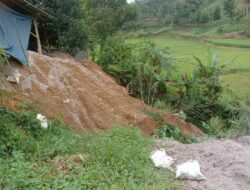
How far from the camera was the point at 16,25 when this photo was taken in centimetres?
1027

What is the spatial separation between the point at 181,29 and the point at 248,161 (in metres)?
40.7

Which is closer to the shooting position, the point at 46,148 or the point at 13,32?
the point at 46,148

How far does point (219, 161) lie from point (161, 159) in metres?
0.78

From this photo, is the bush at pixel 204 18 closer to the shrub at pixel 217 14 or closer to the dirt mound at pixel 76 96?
the shrub at pixel 217 14

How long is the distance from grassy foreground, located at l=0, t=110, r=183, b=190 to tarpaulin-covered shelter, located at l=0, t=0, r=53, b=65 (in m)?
3.64

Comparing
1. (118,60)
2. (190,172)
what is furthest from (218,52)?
(190,172)

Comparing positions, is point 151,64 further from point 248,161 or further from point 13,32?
point 248,161

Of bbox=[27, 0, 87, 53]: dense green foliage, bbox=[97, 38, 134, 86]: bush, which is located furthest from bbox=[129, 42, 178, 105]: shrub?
bbox=[27, 0, 87, 53]: dense green foliage

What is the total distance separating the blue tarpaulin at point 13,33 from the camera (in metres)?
9.45

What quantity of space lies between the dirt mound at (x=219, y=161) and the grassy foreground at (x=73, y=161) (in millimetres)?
355

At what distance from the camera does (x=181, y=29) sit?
45.2 m

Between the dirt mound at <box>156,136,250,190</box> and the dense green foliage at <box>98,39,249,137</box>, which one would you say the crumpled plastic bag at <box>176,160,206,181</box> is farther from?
the dense green foliage at <box>98,39,249,137</box>

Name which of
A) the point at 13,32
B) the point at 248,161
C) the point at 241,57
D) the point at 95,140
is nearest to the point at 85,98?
the point at 13,32

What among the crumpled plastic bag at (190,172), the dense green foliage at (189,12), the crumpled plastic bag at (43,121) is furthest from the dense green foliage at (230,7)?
the crumpled plastic bag at (190,172)
